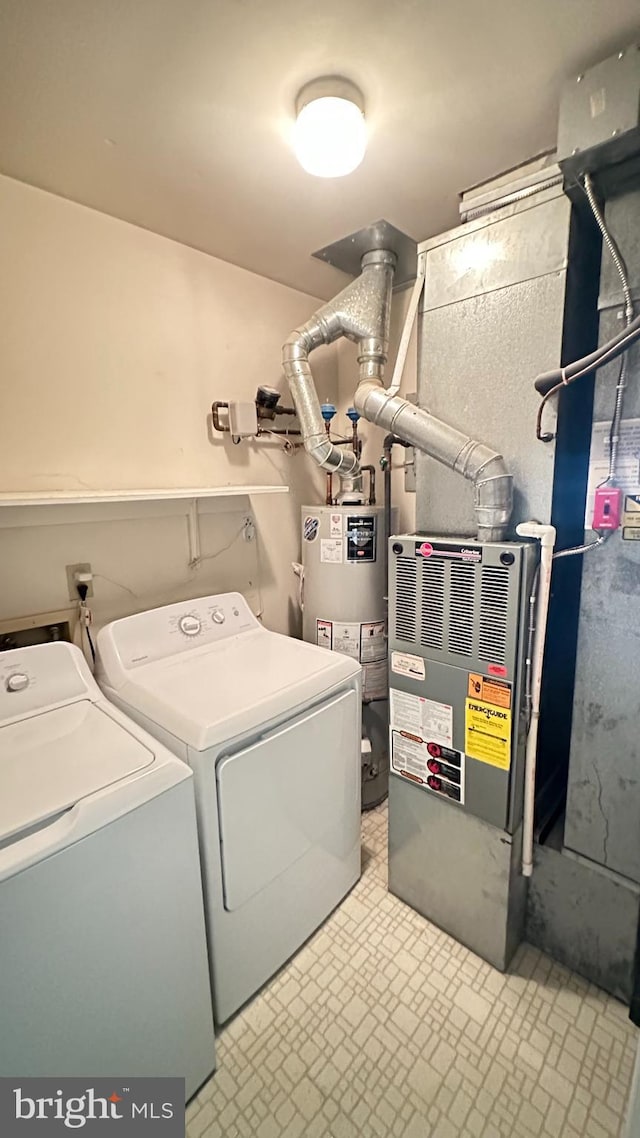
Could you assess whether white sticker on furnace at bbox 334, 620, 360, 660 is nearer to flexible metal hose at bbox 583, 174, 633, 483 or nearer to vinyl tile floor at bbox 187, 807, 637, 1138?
vinyl tile floor at bbox 187, 807, 637, 1138

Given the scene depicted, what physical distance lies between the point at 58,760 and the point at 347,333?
1.86 metres

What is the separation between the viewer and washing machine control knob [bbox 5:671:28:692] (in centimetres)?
131

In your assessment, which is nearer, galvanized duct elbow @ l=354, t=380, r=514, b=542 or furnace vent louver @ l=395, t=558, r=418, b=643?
galvanized duct elbow @ l=354, t=380, r=514, b=542

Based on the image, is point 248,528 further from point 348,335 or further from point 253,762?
point 253,762

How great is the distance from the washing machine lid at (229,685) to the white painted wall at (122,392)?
0.43 meters

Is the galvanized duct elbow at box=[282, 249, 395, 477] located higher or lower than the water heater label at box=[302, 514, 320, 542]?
higher

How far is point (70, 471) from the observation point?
5.42 ft

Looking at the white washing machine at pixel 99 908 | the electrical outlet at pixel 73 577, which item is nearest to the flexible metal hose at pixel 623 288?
the white washing machine at pixel 99 908

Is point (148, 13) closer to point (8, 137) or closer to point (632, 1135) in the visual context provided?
point (8, 137)

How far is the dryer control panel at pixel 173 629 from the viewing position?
1571mm

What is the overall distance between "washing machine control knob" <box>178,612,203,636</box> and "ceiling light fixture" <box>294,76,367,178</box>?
1.51 m

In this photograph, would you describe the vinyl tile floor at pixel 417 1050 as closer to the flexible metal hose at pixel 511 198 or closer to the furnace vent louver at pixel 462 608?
the furnace vent louver at pixel 462 608

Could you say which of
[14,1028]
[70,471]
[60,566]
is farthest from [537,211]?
[14,1028]

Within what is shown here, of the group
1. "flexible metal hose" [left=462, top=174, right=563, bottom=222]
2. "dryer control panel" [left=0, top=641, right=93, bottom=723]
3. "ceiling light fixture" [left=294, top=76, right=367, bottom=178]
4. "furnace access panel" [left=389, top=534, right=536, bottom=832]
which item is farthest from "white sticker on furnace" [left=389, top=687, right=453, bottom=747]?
"ceiling light fixture" [left=294, top=76, right=367, bottom=178]
